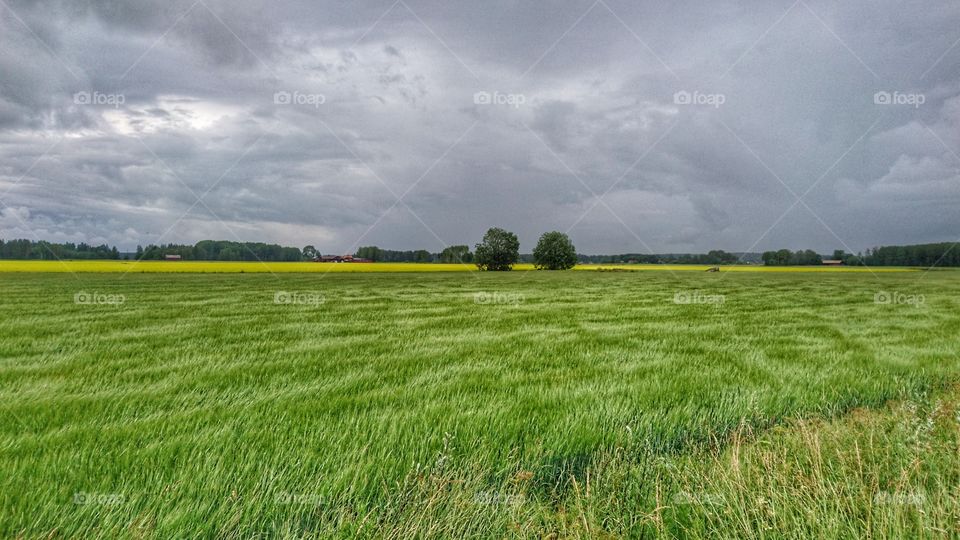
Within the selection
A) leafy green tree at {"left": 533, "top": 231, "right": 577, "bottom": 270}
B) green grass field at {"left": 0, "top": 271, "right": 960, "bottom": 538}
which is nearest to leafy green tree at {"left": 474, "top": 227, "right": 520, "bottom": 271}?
leafy green tree at {"left": 533, "top": 231, "right": 577, "bottom": 270}

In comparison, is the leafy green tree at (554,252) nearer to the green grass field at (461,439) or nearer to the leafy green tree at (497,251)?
the leafy green tree at (497,251)

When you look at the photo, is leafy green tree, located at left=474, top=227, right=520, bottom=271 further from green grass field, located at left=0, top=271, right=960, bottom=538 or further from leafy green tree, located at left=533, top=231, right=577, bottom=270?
green grass field, located at left=0, top=271, right=960, bottom=538

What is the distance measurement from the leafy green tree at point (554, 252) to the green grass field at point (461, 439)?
9513 centimetres

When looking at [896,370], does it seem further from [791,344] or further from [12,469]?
[12,469]

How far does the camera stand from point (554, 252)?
10350cm

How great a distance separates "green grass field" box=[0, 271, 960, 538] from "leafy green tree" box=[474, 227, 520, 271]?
89130 mm

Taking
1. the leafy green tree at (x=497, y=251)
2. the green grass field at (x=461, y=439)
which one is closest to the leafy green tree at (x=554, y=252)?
the leafy green tree at (x=497, y=251)

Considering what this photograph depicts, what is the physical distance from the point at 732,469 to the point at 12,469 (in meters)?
5.04

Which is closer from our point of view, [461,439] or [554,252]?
[461,439]

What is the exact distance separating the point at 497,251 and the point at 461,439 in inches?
3719

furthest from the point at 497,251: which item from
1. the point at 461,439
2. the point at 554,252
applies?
the point at 461,439

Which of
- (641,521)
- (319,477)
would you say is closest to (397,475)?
(319,477)

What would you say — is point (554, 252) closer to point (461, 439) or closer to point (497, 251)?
point (497, 251)

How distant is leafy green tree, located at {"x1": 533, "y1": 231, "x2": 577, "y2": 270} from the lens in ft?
340
